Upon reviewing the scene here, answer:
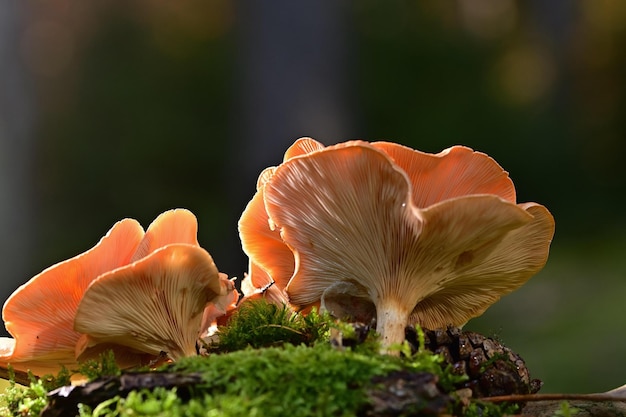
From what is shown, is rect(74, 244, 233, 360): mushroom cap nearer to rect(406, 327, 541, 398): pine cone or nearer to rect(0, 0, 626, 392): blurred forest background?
rect(406, 327, 541, 398): pine cone

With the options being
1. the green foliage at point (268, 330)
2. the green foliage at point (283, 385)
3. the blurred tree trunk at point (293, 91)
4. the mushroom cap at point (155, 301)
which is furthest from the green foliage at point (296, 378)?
the blurred tree trunk at point (293, 91)

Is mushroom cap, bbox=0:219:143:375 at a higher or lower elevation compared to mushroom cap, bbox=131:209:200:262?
lower

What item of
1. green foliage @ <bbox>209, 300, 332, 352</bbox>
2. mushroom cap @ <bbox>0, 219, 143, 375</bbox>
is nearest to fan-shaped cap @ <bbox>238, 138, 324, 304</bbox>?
green foliage @ <bbox>209, 300, 332, 352</bbox>

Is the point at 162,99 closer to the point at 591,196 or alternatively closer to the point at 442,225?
the point at 591,196

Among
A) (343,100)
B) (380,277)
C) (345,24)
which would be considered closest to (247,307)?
(380,277)

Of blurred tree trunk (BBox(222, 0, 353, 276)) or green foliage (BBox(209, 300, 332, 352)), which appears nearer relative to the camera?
green foliage (BBox(209, 300, 332, 352))

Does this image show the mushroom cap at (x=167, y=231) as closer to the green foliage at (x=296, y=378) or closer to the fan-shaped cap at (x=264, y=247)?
the fan-shaped cap at (x=264, y=247)

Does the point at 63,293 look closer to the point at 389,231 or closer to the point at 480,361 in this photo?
the point at 389,231
